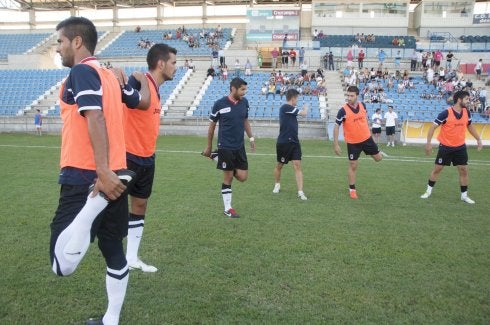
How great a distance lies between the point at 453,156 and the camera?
27.0ft

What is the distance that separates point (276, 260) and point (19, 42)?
140ft

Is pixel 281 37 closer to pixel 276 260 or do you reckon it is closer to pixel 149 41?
pixel 149 41

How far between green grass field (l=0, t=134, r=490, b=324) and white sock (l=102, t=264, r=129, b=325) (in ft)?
0.77

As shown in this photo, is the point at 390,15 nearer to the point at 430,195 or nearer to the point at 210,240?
the point at 430,195

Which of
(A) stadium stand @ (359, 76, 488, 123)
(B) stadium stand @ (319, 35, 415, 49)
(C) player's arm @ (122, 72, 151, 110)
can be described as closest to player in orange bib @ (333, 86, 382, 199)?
(C) player's arm @ (122, 72, 151, 110)

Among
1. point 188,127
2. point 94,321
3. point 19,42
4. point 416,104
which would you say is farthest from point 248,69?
point 94,321

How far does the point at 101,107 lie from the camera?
104 inches

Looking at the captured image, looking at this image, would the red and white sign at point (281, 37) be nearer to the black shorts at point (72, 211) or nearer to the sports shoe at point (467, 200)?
the sports shoe at point (467, 200)

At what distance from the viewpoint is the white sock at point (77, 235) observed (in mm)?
2678

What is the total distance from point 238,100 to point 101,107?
4.32 meters

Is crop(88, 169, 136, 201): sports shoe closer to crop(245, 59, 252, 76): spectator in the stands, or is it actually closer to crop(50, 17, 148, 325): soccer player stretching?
crop(50, 17, 148, 325): soccer player stretching

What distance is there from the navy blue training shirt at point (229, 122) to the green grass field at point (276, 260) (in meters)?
1.17

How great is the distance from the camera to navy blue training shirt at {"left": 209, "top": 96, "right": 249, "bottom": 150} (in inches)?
267

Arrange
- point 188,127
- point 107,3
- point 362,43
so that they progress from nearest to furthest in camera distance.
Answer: point 188,127 < point 362,43 < point 107,3
